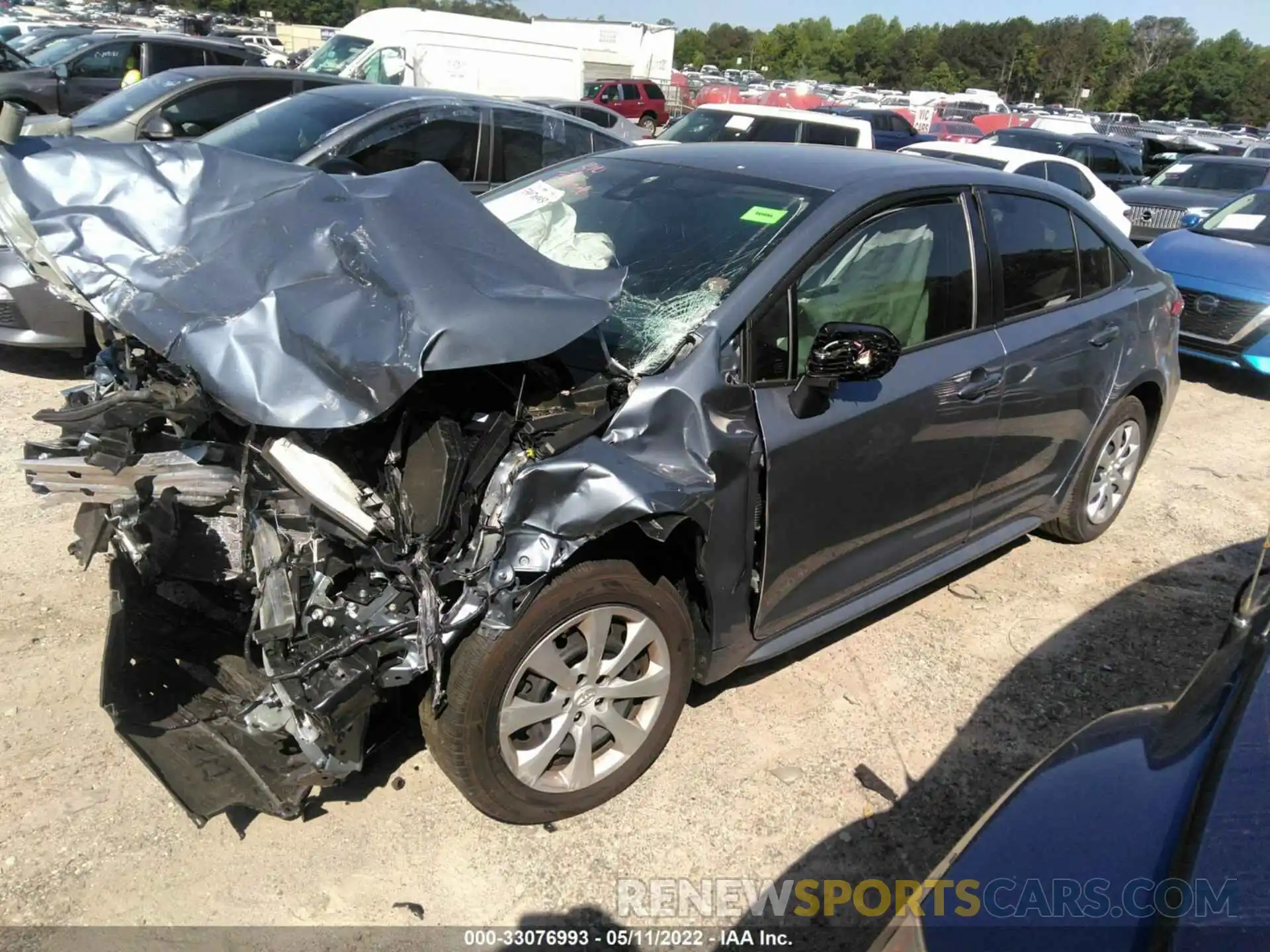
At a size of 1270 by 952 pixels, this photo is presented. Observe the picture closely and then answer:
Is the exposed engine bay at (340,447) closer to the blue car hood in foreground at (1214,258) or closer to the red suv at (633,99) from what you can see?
the blue car hood in foreground at (1214,258)

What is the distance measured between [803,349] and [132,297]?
1983mm

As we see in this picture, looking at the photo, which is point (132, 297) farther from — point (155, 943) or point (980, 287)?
point (980, 287)

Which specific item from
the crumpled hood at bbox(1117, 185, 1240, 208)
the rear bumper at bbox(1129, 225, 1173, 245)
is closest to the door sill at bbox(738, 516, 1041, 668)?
the rear bumper at bbox(1129, 225, 1173, 245)

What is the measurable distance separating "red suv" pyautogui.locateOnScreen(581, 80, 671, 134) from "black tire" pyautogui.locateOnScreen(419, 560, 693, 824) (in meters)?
24.6

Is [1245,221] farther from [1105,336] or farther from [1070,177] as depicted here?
[1105,336]

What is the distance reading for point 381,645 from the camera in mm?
2445

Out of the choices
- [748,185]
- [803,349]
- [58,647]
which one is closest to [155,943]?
[58,647]

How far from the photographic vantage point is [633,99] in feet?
86.0

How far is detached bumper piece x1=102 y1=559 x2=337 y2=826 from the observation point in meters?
2.44

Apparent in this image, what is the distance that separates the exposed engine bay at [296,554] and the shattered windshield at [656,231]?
22 cm

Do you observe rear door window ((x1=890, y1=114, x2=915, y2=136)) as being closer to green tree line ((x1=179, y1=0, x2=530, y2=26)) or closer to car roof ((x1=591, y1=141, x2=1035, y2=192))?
car roof ((x1=591, y1=141, x2=1035, y2=192))

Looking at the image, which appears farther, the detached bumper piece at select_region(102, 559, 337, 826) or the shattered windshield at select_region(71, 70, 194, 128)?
the shattered windshield at select_region(71, 70, 194, 128)

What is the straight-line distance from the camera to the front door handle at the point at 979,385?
350 centimetres

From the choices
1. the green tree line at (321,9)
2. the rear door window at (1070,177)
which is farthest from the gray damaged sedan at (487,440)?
the green tree line at (321,9)
